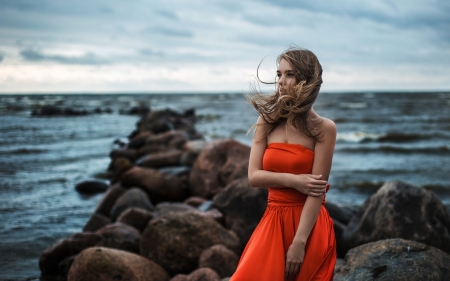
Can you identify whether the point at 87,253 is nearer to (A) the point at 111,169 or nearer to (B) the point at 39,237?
(B) the point at 39,237

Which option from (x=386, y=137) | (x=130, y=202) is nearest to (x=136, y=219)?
(x=130, y=202)

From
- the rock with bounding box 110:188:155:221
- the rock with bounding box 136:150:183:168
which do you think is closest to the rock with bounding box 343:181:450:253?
the rock with bounding box 110:188:155:221

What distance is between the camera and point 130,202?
8500mm

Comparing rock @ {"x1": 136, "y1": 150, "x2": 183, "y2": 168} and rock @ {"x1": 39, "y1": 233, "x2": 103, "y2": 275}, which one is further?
rock @ {"x1": 136, "y1": 150, "x2": 183, "y2": 168}

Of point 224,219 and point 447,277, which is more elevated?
point 447,277

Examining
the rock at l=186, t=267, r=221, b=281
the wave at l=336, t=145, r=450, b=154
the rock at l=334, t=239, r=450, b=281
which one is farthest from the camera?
the wave at l=336, t=145, r=450, b=154

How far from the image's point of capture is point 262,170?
269 cm

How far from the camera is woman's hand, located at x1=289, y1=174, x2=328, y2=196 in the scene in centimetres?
252

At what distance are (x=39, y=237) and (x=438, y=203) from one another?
20.3 ft

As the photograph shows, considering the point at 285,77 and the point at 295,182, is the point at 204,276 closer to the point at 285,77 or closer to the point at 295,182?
the point at 295,182

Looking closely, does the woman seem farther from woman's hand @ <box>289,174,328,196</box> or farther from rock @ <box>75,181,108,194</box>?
rock @ <box>75,181,108,194</box>

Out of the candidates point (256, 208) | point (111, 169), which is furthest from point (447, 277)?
point (111, 169)

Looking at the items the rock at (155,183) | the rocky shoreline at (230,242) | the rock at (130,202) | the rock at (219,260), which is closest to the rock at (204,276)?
the rocky shoreline at (230,242)

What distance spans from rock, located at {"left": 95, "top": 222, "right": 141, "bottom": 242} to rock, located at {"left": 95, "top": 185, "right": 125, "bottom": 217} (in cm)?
254
